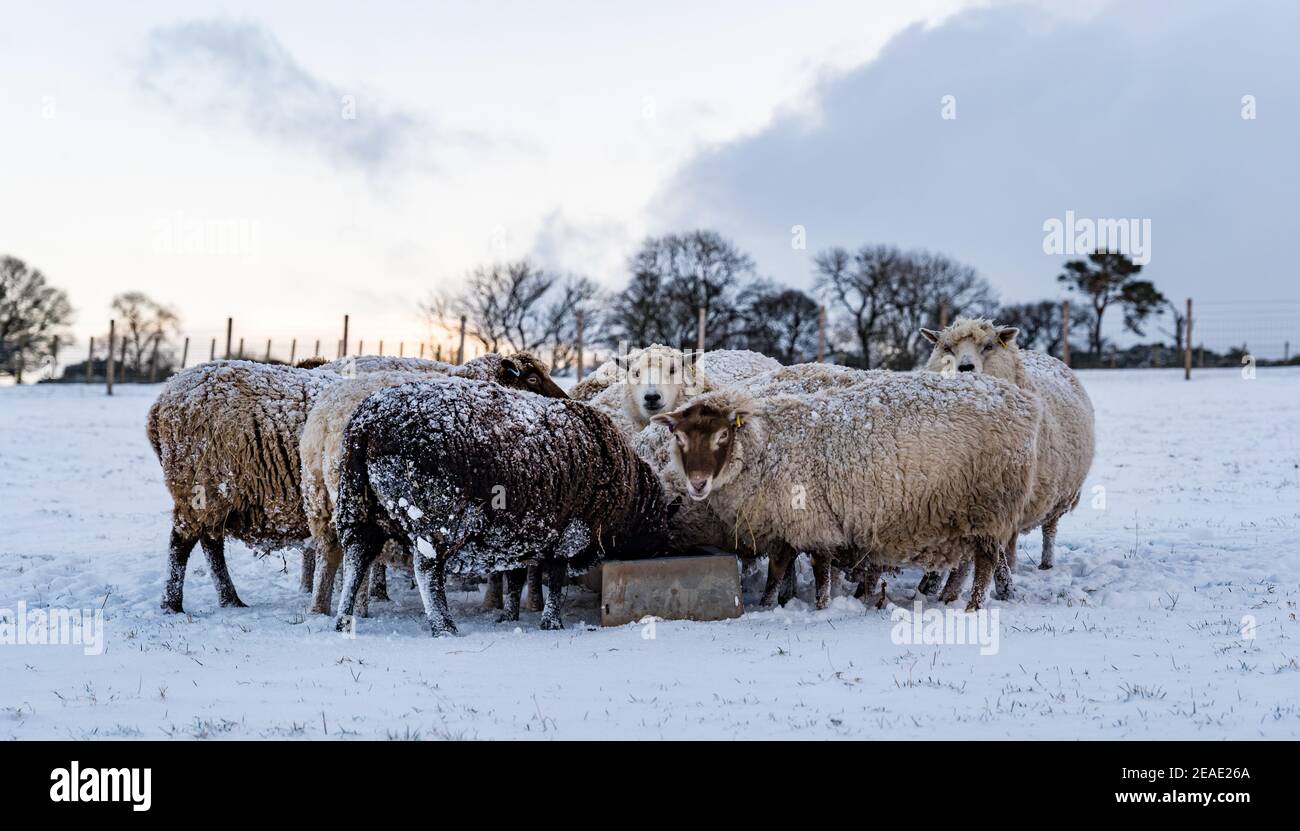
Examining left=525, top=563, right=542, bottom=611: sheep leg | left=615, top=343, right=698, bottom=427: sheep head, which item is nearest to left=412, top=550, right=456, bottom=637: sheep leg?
left=525, top=563, right=542, bottom=611: sheep leg

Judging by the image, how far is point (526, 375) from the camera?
30.7 feet

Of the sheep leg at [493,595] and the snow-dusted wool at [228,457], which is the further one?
the sheep leg at [493,595]

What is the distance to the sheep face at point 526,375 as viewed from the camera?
920 centimetres

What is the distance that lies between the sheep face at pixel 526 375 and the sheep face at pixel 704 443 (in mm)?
1833

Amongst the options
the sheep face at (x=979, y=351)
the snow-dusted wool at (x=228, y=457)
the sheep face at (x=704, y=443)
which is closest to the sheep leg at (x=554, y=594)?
the sheep face at (x=704, y=443)

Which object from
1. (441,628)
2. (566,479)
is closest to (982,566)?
(566,479)

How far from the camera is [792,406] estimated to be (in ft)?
26.3

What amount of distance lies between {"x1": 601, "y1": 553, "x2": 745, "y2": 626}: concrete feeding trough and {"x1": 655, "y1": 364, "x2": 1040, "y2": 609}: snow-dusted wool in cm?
54

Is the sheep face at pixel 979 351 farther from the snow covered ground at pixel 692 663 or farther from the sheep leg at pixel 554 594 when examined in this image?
the sheep leg at pixel 554 594

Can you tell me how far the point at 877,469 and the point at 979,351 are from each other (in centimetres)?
259

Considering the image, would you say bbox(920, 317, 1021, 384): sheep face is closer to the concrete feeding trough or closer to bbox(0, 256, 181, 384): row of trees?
the concrete feeding trough
